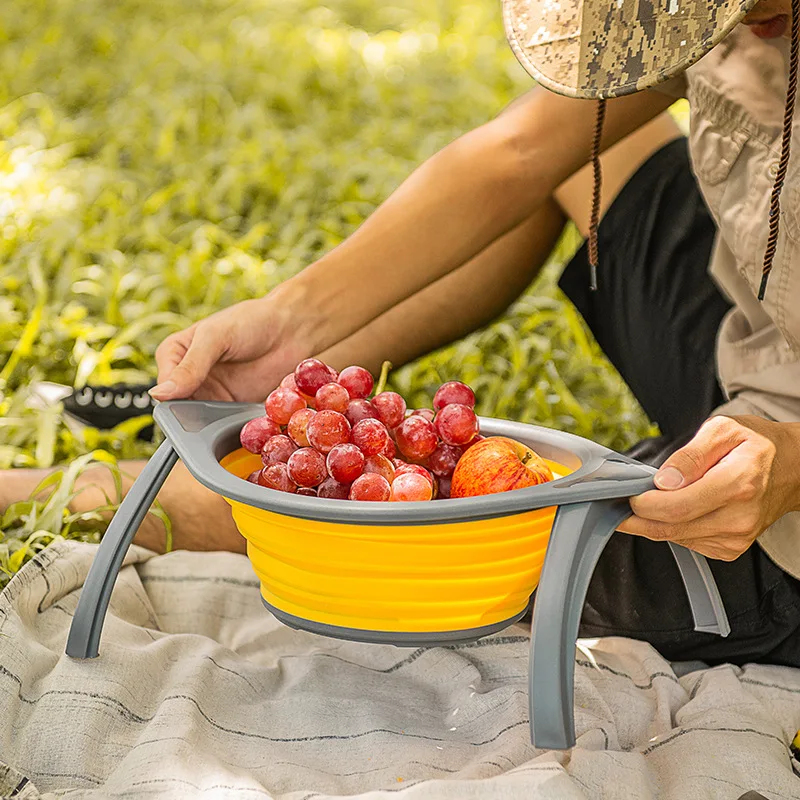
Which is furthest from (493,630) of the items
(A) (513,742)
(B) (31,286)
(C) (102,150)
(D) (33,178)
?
(C) (102,150)

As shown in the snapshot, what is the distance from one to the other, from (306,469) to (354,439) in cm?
7

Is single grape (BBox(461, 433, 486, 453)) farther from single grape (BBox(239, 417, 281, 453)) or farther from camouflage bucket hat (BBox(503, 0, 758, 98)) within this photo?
camouflage bucket hat (BBox(503, 0, 758, 98))

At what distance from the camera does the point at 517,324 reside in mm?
2891

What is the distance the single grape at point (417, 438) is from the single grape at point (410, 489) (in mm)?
95

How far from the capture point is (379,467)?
1.22m

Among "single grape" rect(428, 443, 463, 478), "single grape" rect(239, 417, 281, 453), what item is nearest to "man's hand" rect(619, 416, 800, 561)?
"single grape" rect(428, 443, 463, 478)

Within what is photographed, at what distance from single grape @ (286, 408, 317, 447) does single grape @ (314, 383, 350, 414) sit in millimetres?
21

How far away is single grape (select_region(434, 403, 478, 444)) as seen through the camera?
1257mm

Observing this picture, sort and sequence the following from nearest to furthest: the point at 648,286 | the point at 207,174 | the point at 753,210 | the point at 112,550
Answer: the point at 112,550 < the point at 753,210 < the point at 648,286 < the point at 207,174

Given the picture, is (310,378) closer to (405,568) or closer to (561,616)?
(405,568)

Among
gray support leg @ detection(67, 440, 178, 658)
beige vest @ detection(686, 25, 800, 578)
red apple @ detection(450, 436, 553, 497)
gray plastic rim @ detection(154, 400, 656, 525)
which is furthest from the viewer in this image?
beige vest @ detection(686, 25, 800, 578)

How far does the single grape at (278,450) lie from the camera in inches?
49.8

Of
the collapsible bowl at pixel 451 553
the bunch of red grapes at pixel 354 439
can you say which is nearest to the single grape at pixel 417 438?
the bunch of red grapes at pixel 354 439

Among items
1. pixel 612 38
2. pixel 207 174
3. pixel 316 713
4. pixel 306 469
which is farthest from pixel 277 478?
pixel 207 174
